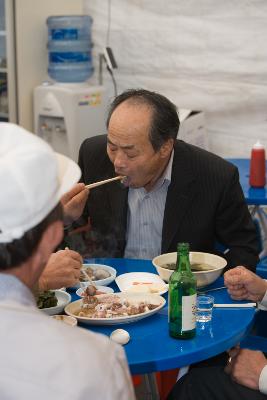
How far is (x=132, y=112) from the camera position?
258 cm

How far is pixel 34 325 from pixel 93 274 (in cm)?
110

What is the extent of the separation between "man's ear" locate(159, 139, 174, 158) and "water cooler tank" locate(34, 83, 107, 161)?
2040 millimetres

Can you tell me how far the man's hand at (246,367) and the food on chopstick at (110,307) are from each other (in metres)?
0.38

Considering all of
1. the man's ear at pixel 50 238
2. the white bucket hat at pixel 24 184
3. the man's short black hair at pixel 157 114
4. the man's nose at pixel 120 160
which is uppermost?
the white bucket hat at pixel 24 184

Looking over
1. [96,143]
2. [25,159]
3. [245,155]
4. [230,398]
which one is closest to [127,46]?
[245,155]

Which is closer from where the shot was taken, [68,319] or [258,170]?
[68,319]

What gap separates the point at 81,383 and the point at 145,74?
3.78 meters

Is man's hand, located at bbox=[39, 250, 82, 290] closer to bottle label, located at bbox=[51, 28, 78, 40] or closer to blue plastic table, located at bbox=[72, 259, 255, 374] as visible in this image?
blue plastic table, located at bbox=[72, 259, 255, 374]

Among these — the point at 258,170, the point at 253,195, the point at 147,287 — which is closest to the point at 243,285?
the point at 147,287

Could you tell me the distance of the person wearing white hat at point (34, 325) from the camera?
1090 millimetres

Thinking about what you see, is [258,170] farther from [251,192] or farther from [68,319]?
[68,319]

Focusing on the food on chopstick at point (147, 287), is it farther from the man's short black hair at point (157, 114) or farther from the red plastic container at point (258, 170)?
the red plastic container at point (258, 170)

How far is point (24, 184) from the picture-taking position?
3.67ft

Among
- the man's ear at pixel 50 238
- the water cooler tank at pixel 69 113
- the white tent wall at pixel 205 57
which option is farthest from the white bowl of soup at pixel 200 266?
the water cooler tank at pixel 69 113
